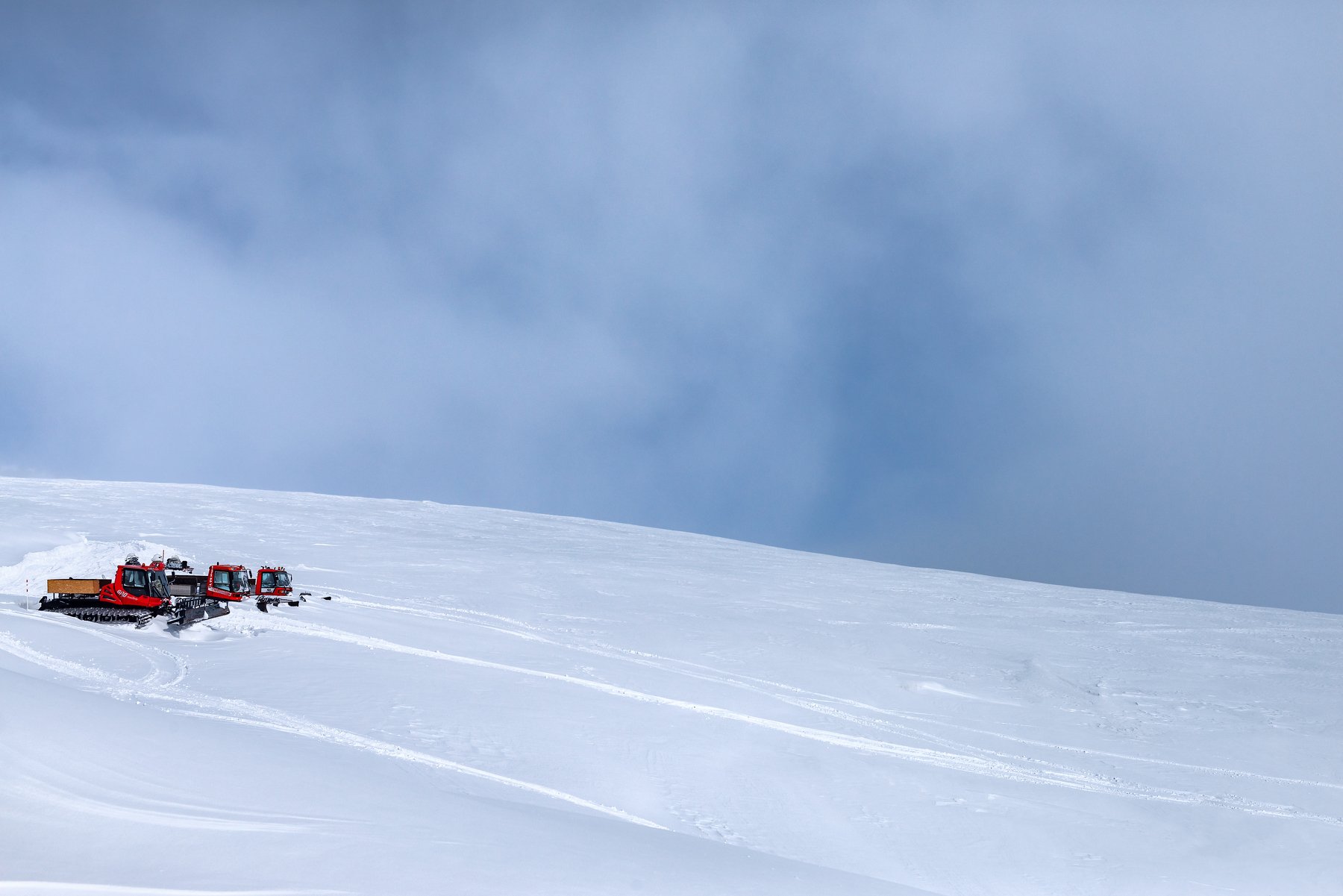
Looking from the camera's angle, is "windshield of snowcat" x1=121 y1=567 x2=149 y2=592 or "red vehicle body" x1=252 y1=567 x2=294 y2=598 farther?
"red vehicle body" x1=252 y1=567 x2=294 y2=598

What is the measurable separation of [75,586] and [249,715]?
972 cm

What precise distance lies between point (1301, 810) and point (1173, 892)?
3.65 m

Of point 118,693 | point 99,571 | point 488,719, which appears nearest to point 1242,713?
point 488,719

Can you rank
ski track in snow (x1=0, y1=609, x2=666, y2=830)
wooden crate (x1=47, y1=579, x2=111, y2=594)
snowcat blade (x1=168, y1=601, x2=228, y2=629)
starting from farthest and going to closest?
1. wooden crate (x1=47, y1=579, x2=111, y2=594)
2. snowcat blade (x1=168, y1=601, x2=228, y2=629)
3. ski track in snow (x1=0, y1=609, x2=666, y2=830)

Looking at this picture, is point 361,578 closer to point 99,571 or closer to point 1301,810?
point 99,571

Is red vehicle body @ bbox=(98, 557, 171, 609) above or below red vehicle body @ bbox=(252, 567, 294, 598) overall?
below

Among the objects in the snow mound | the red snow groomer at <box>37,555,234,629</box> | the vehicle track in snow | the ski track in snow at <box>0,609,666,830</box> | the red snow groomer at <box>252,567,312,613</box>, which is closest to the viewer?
the ski track in snow at <box>0,609,666,830</box>

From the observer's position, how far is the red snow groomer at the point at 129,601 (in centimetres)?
1576

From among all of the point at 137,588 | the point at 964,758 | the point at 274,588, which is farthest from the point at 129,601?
the point at 964,758

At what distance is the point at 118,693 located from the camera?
398 inches

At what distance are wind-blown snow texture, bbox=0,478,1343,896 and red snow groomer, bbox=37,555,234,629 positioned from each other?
1.48 feet

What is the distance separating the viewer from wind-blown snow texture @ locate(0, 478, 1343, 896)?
4445 millimetres

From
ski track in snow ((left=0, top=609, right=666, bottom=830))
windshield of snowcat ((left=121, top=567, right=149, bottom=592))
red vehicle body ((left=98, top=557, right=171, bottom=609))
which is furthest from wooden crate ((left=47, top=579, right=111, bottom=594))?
ski track in snow ((left=0, top=609, right=666, bottom=830))

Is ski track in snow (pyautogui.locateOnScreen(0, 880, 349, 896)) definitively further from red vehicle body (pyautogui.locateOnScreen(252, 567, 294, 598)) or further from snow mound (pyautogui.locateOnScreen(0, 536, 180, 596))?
snow mound (pyautogui.locateOnScreen(0, 536, 180, 596))
